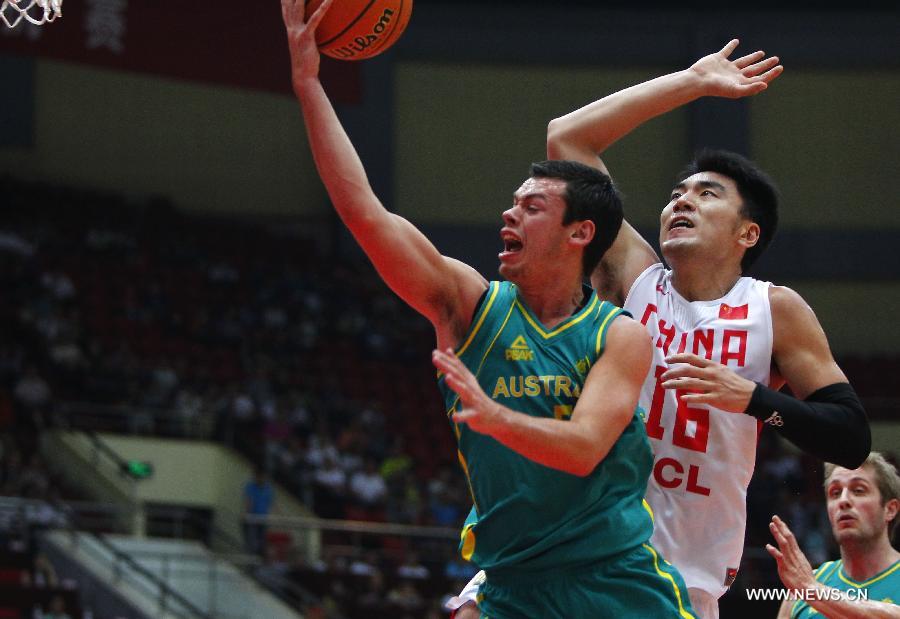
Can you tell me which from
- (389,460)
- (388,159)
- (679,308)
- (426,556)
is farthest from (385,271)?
(388,159)

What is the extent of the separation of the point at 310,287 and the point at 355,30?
680 inches

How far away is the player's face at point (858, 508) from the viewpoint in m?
5.19

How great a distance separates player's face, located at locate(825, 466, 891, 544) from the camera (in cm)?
519

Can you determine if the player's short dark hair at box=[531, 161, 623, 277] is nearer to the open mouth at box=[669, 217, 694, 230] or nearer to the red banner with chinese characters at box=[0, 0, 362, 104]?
the open mouth at box=[669, 217, 694, 230]

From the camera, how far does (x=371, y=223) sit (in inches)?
132

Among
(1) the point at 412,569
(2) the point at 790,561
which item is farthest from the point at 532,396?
(1) the point at 412,569

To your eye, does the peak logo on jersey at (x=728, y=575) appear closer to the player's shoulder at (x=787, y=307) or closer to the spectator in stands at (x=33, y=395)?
the player's shoulder at (x=787, y=307)

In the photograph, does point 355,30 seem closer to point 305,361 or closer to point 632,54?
point 305,361

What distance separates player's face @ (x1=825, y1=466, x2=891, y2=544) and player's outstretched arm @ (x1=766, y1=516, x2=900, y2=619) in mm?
745

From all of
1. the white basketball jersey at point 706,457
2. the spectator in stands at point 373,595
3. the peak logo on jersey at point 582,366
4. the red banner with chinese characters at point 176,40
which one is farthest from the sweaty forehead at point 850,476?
the red banner with chinese characters at point 176,40

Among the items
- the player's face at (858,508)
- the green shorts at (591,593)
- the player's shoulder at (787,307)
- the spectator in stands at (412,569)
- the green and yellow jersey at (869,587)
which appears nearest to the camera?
the green shorts at (591,593)

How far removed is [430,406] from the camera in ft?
63.1

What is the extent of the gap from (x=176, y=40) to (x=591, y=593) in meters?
14.1

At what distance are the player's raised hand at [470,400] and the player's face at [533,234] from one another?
62 cm
